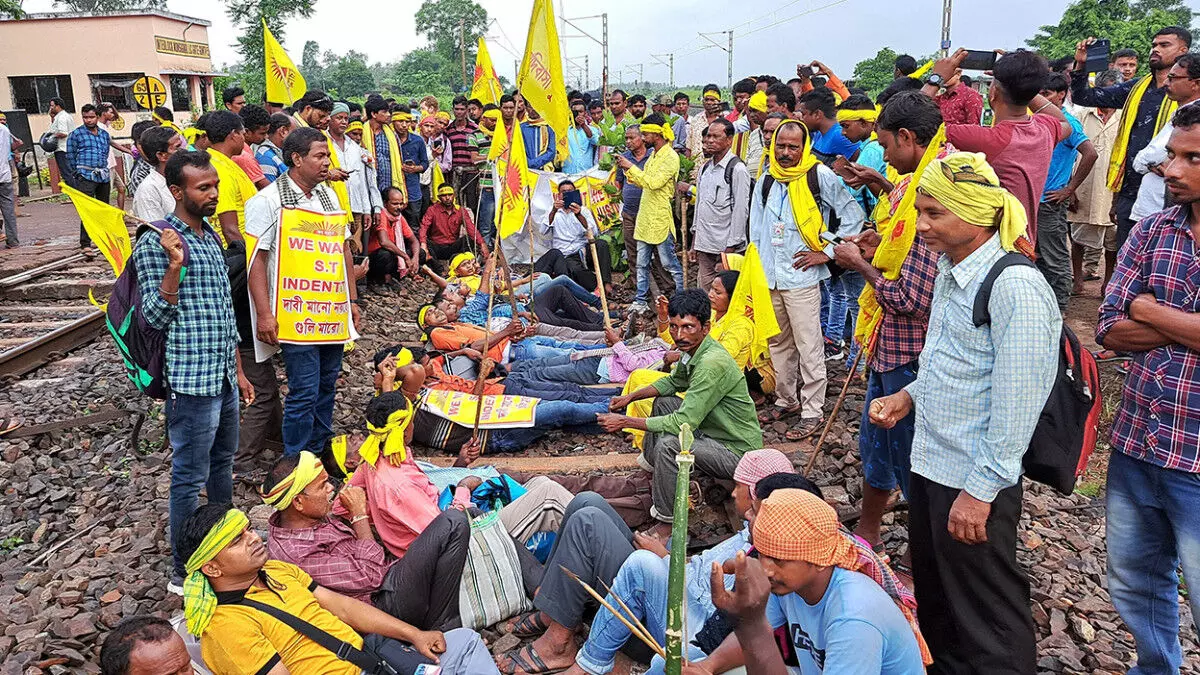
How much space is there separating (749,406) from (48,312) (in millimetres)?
8190

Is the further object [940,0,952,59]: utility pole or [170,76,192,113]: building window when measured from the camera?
[170,76,192,113]: building window

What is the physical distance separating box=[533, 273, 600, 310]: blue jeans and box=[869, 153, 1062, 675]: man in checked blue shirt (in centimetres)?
575

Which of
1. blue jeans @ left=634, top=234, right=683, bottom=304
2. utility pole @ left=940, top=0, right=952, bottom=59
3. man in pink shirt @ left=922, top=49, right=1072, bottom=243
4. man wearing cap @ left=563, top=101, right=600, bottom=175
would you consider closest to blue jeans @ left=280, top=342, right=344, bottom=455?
man in pink shirt @ left=922, top=49, right=1072, bottom=243

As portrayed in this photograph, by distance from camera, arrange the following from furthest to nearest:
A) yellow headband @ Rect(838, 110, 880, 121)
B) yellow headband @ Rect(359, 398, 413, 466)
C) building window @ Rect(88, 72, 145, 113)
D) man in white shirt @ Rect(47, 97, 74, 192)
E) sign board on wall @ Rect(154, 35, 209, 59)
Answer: sign board on wall @ Rect(154, 35, 209, 59), building window @ Rect(88, 72, 145, 113), man in white shirt @ Rect(47, 97, 74, 192), yellow headband @ Rect(838, 110, 880, 121), yellow headband @ Rect(359, 398, 413, 466)

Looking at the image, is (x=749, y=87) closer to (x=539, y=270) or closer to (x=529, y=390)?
(x=539, y=270)

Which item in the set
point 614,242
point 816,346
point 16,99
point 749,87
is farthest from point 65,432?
point 16,99

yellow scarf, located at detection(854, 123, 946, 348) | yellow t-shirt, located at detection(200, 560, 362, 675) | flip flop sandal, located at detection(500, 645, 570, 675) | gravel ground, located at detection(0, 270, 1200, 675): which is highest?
yellow scarf, located at detection(854, 123, 946, 348)

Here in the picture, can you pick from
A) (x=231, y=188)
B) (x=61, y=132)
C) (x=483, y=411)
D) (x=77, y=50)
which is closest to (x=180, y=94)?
(x=77, y=50)

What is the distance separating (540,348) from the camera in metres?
7.36

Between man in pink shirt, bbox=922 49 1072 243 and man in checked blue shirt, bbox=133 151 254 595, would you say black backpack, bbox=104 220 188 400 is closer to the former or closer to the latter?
man in checked blue shirt, bbox=133 151 254 595

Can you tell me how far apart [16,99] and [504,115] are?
993 inches

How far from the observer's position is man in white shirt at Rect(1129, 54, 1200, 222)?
4766 mm

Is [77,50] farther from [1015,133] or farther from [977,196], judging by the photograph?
[977,196]

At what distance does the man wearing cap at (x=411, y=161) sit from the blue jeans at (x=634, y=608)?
8.31m
